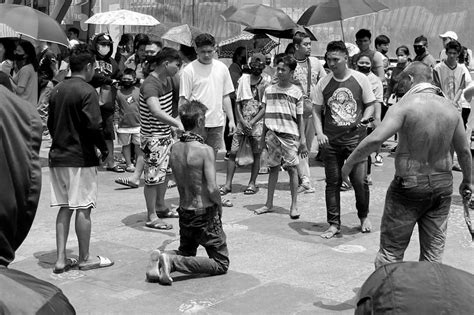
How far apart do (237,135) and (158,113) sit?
2.14 m

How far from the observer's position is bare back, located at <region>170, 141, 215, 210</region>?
6.48 meters

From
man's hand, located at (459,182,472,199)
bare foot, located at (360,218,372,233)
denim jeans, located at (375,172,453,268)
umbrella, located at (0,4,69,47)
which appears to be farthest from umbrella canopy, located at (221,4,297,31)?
denim jeans, located at (375,172,453,268)

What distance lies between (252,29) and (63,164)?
649cm

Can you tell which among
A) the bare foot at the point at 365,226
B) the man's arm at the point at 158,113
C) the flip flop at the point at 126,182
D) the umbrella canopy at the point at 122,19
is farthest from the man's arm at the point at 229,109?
the umbrella canopy at the point at 122,19

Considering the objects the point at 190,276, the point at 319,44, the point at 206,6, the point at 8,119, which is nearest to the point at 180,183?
the point at 190,276

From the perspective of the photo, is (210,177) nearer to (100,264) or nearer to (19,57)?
(100,264)

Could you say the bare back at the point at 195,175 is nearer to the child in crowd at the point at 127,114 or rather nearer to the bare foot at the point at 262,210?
the bare foot at the point at 262,210

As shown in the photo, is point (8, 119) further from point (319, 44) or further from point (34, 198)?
point (319, 44)

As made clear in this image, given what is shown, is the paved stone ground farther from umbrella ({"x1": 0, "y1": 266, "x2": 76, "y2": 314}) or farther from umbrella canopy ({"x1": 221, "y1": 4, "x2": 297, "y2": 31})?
umbrella ({"x1": 0, "y1": 266, "x2": 76, "y2": 314})

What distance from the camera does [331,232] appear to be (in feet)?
26.1

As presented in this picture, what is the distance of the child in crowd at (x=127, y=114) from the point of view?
1134cm

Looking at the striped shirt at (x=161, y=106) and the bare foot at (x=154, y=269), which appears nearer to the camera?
the bare foot at (x=154, y=269)

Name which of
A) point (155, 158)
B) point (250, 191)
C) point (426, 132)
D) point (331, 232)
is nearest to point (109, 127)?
point (250, 191)

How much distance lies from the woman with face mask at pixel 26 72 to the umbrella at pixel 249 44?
3.13 metres
